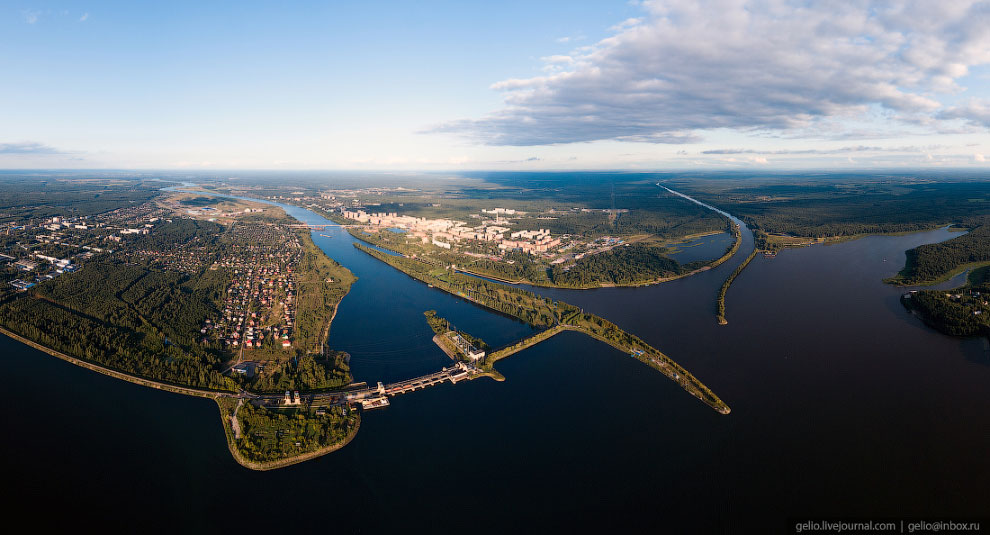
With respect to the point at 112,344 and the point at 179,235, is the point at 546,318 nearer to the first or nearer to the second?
the point at 112,344

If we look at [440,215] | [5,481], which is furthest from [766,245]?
[5,481]

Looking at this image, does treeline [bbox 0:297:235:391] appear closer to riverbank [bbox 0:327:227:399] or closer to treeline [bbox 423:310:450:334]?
riverbank [bbox 0:327:227:399]

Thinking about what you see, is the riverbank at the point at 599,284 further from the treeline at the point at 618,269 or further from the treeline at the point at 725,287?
the treeline at the point at 725,287

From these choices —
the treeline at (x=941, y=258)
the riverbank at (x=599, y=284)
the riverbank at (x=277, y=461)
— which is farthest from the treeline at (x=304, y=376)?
the treeline at (x=941, y=258)

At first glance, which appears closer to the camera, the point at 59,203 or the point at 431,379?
the point at 431,379

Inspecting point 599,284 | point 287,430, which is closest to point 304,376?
point 287,430
